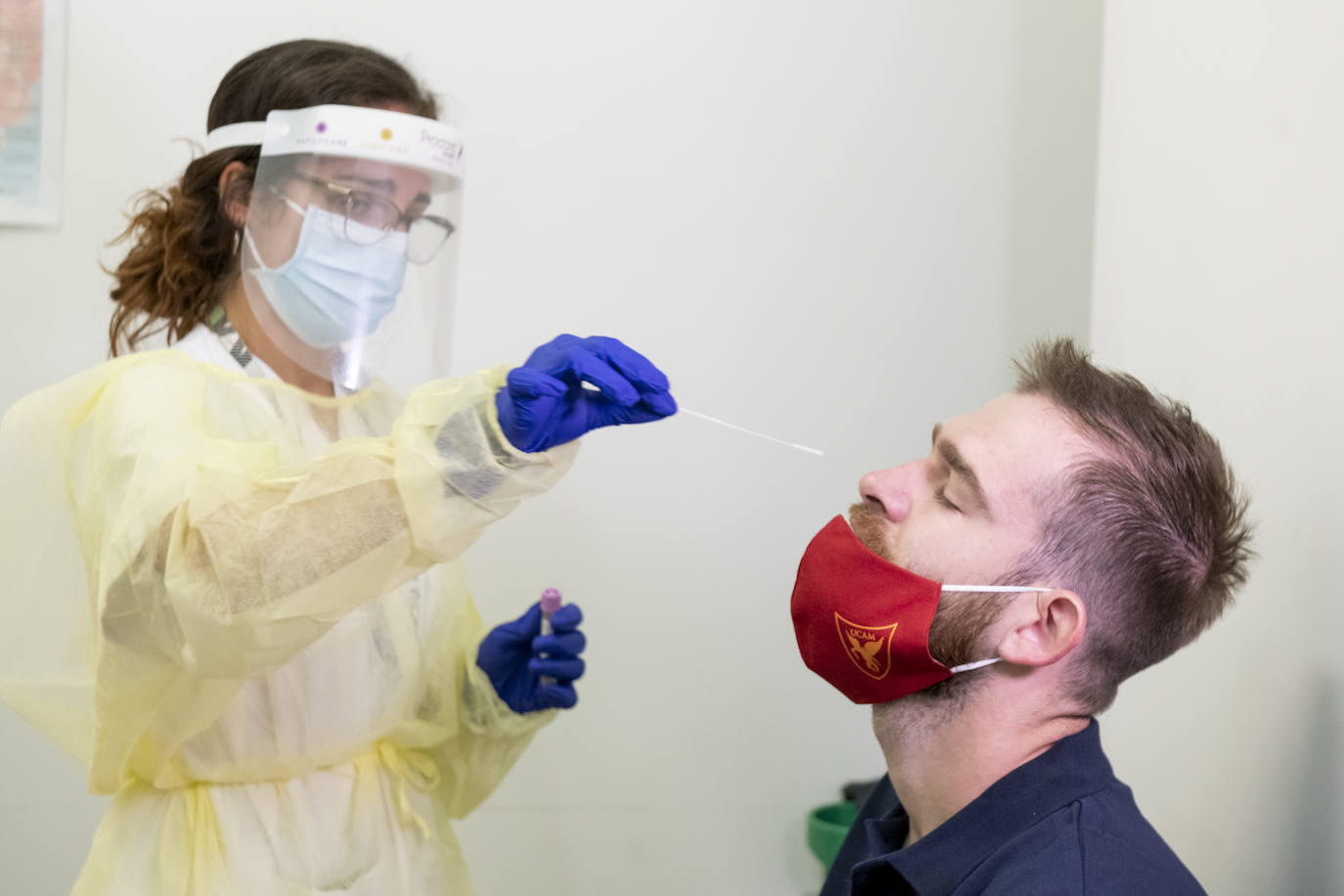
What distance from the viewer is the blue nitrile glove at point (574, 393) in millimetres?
1173

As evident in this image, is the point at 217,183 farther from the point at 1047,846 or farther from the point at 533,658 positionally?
the point at 1047,846

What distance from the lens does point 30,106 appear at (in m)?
2.05

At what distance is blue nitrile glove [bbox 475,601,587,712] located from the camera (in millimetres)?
1646

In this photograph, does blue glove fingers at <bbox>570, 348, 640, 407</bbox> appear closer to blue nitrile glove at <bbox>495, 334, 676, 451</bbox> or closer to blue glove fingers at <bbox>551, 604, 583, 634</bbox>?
blue nitrile glove at <bbox>495, 334, 676, 451</bbox>

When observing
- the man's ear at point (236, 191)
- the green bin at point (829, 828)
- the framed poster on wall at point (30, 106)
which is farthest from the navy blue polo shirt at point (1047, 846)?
the framed poster on wall at point (30, 106)

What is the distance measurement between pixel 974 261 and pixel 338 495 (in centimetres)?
167

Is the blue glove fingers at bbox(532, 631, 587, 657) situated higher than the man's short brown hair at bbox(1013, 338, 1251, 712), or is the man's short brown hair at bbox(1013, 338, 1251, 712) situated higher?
the man's short brown hair at bbox(1013, 338, 1251, 712)

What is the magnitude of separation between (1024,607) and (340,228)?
937mm

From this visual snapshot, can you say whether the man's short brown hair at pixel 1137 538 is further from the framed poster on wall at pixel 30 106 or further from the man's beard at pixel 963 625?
the framed poster on wall at pixel 30 106

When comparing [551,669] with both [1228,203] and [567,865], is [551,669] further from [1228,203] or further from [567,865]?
[1228,203]

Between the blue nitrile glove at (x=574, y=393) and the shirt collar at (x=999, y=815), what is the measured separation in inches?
21.4

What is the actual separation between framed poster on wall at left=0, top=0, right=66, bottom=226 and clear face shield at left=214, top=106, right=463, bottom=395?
2.96 ft

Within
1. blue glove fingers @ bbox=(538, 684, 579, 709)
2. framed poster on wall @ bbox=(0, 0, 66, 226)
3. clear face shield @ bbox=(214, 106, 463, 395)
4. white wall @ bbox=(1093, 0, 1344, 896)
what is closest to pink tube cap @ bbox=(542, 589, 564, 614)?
blue glove fingers @ bbox=(538, 684, 579, 709)

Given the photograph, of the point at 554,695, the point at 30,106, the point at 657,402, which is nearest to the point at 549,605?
the point at 554,695
